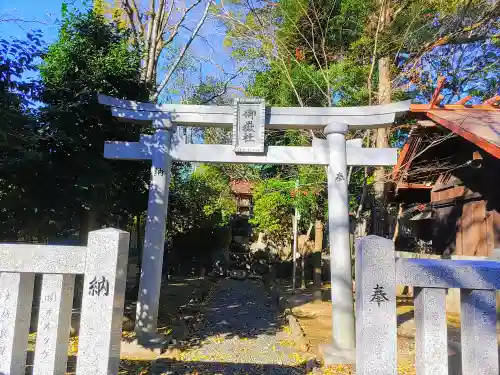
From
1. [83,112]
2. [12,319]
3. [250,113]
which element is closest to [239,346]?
[250,113]

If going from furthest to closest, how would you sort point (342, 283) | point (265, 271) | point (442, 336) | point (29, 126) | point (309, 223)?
point (265, 271)
point (309, 223)
point (342, 283)
point (29, 126)
point (442, 336)

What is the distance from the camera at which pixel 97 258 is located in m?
2.97

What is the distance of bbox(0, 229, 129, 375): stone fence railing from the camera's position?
2938 mm

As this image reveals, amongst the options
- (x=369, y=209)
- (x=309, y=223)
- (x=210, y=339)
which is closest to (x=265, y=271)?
(x=309, y=223)

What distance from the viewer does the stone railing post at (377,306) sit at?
8.91ft

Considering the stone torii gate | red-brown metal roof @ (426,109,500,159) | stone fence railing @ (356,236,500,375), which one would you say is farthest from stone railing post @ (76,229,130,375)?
red-brown metal roof @ (426,109,500,159)

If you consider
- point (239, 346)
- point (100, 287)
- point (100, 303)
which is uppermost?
point (100, 287)

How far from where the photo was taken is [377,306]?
2.75 metres

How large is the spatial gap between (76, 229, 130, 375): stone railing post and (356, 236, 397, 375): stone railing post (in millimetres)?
1931

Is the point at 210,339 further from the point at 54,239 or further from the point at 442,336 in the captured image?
the point at 442,336

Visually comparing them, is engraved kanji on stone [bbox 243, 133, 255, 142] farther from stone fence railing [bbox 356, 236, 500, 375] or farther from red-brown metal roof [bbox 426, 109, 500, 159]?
stone fence railing [bbox 356, 236, 500, 375]

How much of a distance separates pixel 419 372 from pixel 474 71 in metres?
11.5

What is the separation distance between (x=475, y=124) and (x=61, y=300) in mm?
7436

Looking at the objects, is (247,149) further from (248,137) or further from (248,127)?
(248,127)
